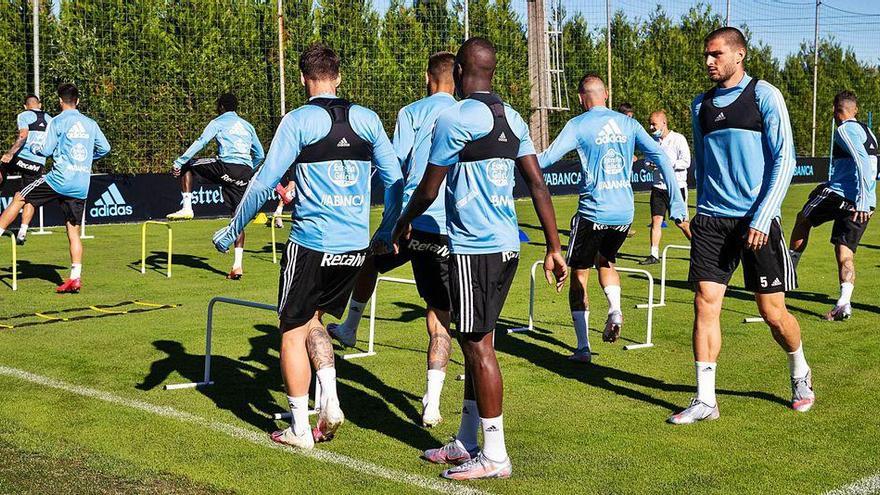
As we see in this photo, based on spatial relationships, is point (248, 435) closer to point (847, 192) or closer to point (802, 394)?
point (802, 394)

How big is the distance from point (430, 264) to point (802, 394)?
2.56 metres

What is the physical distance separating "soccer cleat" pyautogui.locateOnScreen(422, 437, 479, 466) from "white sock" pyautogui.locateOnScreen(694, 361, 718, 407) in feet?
5.51

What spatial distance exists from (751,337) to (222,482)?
5660 millimetres

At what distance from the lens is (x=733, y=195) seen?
6.59 metres

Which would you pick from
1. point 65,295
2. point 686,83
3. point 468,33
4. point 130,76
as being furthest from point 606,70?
point 65,295

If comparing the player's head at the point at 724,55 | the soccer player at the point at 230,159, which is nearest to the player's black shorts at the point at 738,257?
the player's head at the point at 724,55

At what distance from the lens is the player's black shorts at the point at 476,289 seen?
212 inches

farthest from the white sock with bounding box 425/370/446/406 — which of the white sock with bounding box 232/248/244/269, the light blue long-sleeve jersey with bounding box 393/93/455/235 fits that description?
the white sock with bounding box 232/248/244/269

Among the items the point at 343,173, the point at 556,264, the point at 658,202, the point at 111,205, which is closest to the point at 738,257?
the point at 556,264

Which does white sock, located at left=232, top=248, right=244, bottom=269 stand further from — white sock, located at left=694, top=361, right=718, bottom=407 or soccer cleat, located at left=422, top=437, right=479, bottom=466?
soccer cleat, located at left=422, top=437, right=479, bottom=466

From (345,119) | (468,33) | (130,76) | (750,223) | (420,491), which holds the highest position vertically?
(468,33)

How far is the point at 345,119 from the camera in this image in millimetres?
6012

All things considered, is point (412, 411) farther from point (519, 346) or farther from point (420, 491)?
point (519, 346)

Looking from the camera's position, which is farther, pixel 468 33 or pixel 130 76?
pixel 468 33
